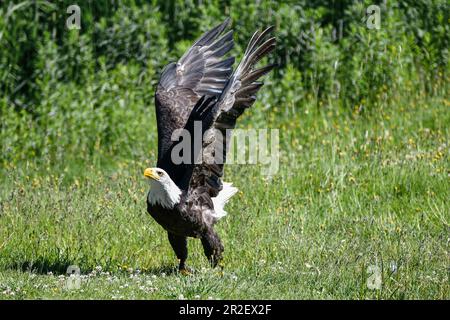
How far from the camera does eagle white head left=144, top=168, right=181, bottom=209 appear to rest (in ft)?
22.5

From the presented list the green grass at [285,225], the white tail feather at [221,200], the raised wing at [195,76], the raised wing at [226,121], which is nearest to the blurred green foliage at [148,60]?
the green grass at [285,225]

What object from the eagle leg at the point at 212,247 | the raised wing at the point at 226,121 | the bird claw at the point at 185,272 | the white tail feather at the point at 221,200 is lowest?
the bird claw at the point at 185,272

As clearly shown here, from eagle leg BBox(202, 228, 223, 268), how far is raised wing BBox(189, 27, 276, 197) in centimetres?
42

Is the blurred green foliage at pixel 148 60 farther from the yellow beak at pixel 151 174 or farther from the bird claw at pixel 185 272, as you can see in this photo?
the yellow beak at pixel 151 174

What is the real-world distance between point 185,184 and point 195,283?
1127mm

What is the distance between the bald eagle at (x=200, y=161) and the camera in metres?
6.89

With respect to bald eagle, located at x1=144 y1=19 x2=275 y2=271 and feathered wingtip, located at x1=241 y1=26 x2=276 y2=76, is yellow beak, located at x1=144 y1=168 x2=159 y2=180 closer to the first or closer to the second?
bald eagle, located at x1=144 y1=19 x2=275 y2=271

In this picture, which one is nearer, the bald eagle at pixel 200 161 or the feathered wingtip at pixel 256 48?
the bald eagle at pixel 200 161

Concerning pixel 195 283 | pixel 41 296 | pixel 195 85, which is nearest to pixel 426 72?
pixel 195 85

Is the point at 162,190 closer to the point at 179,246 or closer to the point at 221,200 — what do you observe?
the point at 179,246

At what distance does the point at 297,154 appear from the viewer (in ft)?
31.8

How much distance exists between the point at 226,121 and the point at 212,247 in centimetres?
111

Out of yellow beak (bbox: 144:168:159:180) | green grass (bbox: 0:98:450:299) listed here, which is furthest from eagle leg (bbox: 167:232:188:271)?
yellow beak (bbox: 144:168:159:180)

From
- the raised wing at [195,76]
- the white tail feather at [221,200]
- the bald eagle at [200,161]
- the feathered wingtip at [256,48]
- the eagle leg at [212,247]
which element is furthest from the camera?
the raised wing at [195,76]
